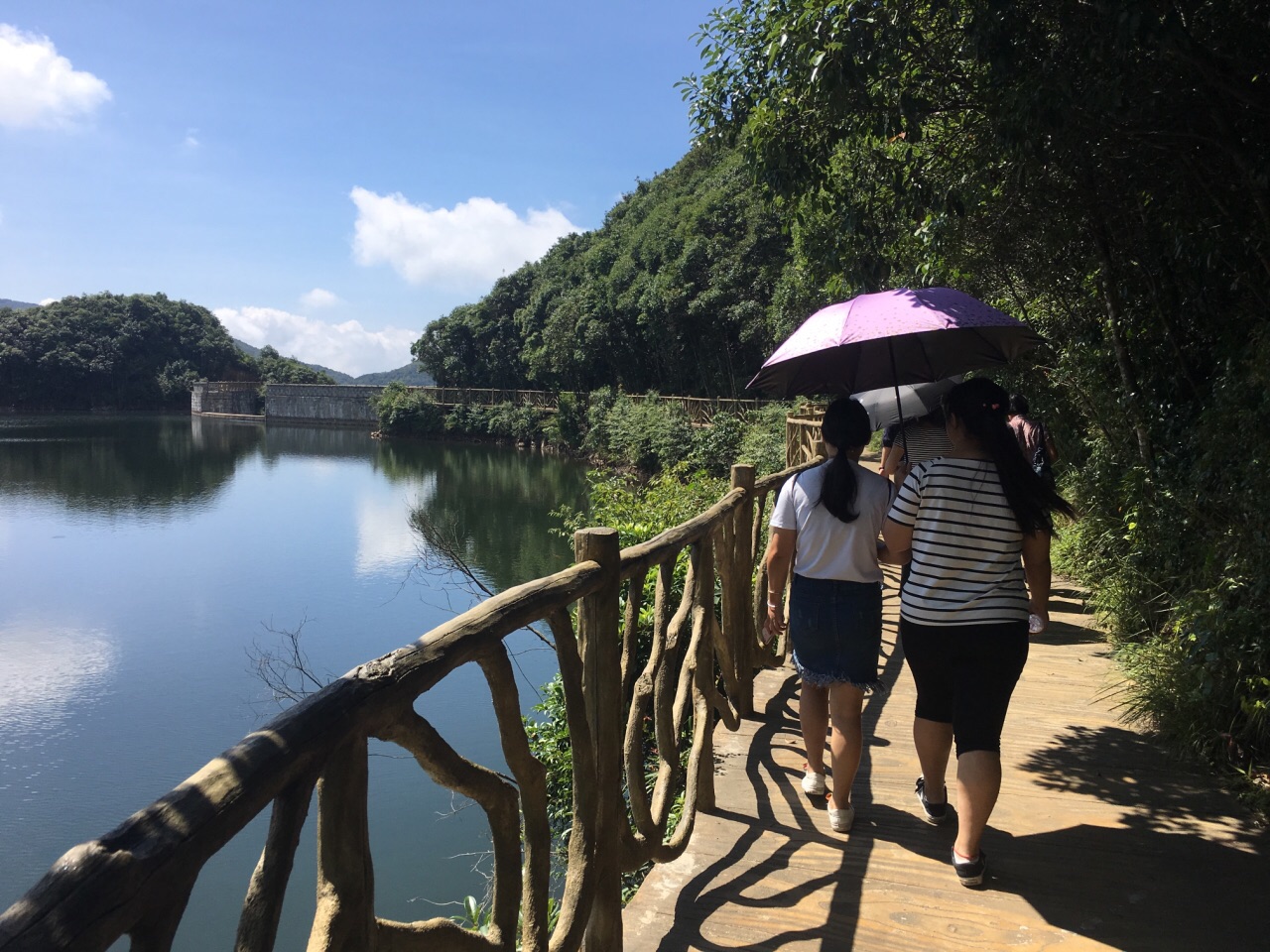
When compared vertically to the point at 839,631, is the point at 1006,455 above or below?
above

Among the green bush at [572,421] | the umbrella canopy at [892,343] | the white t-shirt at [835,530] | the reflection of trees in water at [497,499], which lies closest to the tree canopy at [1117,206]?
the umbrella canopy at [892,343]

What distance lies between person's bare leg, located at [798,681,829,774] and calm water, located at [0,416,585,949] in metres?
2.54

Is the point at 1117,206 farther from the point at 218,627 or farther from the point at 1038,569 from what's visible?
the point at 218,627

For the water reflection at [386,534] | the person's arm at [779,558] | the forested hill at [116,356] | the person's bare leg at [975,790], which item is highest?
the forested hill at [116,356]

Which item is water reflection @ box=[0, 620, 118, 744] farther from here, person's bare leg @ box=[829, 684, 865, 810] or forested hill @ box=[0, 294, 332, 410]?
forested hill @ box=[0, 294, 332, 410]

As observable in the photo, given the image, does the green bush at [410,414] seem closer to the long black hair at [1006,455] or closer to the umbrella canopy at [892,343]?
the umbrella canopy at [892,343]

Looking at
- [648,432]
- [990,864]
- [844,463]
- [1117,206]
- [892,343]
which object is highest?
[1117,206]

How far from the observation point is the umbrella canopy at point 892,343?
3.19 m

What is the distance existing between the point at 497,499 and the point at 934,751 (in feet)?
84.4

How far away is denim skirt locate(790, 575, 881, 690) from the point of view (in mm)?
2791

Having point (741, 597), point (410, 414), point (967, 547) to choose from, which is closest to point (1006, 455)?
point (967, 547)

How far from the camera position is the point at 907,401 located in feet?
18.4

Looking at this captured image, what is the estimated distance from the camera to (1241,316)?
4.49 metres

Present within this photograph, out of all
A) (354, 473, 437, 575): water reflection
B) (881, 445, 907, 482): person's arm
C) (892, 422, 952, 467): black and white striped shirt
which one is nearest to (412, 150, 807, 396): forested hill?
(354, 473, 437, 575): water reflection
